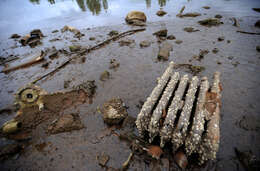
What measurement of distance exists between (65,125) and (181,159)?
3163 millimetres

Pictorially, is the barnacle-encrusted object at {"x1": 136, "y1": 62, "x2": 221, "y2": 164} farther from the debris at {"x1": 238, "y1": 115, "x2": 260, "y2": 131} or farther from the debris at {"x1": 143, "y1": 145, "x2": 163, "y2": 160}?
the debris at {"x1": 238, "y1": 115, "x2": 260, "y2": 131}

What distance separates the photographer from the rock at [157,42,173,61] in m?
5.65

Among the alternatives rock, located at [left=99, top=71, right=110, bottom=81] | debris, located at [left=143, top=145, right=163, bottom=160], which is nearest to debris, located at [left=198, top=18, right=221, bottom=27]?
rock, located at [left=99, top=71, right=110, bottom=81]

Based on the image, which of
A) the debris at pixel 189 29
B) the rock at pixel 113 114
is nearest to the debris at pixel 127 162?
the rock at pixel 113 114

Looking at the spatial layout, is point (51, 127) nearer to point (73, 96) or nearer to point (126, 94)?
point (73, 96)

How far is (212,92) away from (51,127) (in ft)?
14.7

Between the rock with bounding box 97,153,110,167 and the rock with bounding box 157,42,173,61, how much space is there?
4738mm

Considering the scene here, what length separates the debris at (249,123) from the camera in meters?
2.89

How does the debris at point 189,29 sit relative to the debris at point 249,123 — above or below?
above

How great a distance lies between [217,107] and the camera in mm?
2250

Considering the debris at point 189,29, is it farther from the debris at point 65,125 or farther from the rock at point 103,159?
the rock at point 103,159

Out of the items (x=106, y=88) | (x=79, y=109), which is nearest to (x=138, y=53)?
(x=106, y=88)

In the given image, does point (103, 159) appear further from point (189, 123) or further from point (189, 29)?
point (189, 29)

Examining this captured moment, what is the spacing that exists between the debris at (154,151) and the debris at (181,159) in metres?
0.33
